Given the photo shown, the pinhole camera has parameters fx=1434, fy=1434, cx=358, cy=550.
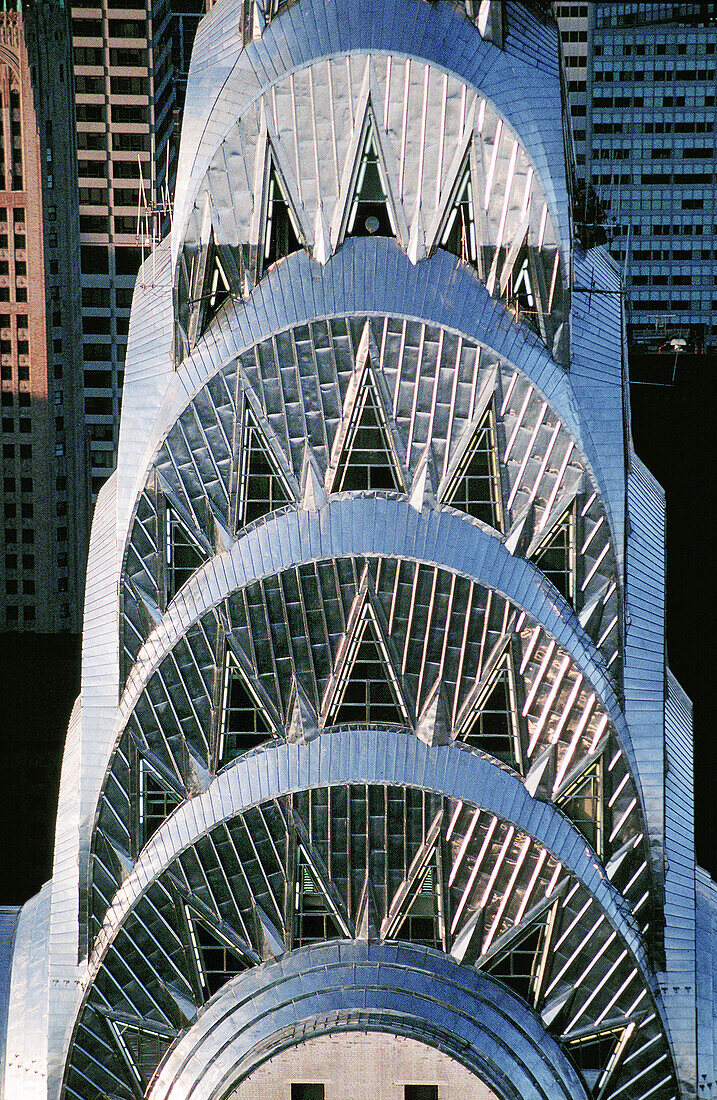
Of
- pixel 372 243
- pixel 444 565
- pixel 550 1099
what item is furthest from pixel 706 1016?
pixel 372 243

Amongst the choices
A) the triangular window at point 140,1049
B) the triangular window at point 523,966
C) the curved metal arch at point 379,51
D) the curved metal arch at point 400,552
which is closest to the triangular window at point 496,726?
the curved metal arch at point 400,552

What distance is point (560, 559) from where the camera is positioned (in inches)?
1663

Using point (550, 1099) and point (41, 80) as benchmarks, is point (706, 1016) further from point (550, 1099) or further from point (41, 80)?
point (41, 80)

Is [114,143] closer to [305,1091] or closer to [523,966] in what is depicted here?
[523,966]

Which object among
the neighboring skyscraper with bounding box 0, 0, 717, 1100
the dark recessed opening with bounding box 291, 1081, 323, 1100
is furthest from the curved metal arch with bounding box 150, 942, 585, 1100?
the dark recessed opening with bounding box 291, 1081, 323, 1100

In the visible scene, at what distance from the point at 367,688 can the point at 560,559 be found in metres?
6.84

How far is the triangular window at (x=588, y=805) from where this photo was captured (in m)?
42.2

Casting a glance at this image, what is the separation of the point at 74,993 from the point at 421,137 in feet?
88.6

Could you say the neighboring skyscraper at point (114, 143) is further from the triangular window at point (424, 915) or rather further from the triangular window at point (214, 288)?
the triangular window at point (424, 915)

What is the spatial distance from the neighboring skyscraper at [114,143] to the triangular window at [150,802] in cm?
10300

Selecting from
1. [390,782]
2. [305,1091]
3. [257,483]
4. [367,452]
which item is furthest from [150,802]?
[367,452]

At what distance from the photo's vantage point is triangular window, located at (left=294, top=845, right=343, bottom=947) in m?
42.5

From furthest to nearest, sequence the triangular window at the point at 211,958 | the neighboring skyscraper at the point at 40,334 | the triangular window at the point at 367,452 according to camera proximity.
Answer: the neighboring skyscraper at the point at 40,334, the triangular window at the point at 211,958, the triangular window at the point at 367,452

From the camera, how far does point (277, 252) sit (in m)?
41.6
